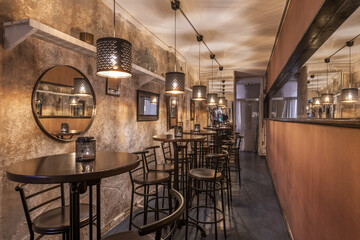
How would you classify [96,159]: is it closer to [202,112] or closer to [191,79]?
[191,79]

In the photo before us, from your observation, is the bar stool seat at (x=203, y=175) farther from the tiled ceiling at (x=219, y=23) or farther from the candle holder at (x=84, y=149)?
the tiled ceiling at (x=219, y=23)

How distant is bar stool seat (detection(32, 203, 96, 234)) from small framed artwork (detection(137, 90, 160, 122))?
2.12 meters

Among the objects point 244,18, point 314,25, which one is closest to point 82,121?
point 314,25

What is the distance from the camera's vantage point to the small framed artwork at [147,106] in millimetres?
3709

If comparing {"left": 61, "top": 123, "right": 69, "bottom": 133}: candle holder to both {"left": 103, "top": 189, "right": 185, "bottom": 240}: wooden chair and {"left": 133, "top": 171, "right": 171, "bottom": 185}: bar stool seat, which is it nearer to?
{"left": 133, "top": 171, "right": 171, "bottom": 185}: bar stool seat

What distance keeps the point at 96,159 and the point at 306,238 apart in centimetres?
180

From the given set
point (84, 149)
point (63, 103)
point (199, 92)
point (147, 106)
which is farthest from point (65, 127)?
point (199, 92)

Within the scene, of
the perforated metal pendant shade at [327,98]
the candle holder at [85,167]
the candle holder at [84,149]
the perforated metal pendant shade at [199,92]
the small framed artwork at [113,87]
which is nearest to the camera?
the candle holder at [85,167]

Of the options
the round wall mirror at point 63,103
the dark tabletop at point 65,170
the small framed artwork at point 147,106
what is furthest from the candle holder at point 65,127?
the small framed artwork at point 147,106

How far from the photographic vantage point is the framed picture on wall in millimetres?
5002

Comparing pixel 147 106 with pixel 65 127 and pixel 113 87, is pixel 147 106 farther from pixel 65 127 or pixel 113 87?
pixel 65 127

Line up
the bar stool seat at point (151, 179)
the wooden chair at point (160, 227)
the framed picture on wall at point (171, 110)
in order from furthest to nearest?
the framed picture on wall at point (171, 110) < the bar stool seat at point (151, 179) < the wooden chair at point (160, 227)

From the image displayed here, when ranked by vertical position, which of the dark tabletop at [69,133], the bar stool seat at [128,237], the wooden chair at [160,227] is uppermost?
the dark tabletop at [69,133]

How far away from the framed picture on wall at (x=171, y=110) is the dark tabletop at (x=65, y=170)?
11.1 ft
